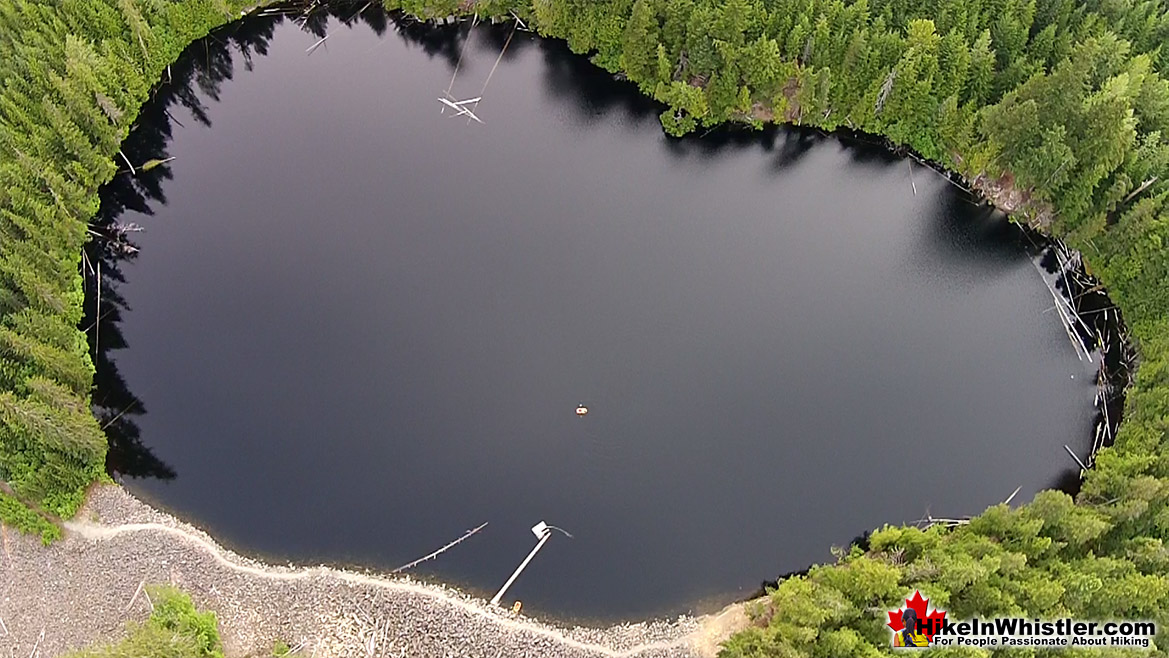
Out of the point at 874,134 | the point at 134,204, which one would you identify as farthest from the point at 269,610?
the point at 874,134

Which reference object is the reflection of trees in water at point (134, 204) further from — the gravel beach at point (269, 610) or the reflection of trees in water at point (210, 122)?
the gravel beach at point (269, 610)

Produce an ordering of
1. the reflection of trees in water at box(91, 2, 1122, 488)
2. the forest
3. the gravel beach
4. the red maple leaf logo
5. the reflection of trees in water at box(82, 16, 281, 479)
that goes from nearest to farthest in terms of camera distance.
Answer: the red maple leaf logo
the forest
the gravel beach
the reflection of trees in water at box(82, 16, 281, 479)
the reflection of trees in water at box(91, 2, 1122, 488)

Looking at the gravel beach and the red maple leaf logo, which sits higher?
the red maple leaf logo

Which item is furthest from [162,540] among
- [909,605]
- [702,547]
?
[909,605]

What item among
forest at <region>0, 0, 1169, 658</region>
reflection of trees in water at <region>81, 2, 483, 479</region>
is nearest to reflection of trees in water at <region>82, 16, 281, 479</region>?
reflection of trees in water at <region>81, 2, 483, 479</region>

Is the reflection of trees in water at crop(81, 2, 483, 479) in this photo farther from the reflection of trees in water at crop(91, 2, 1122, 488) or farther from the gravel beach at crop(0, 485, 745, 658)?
the gravel beach at crop(0, 485, 745, 658)
